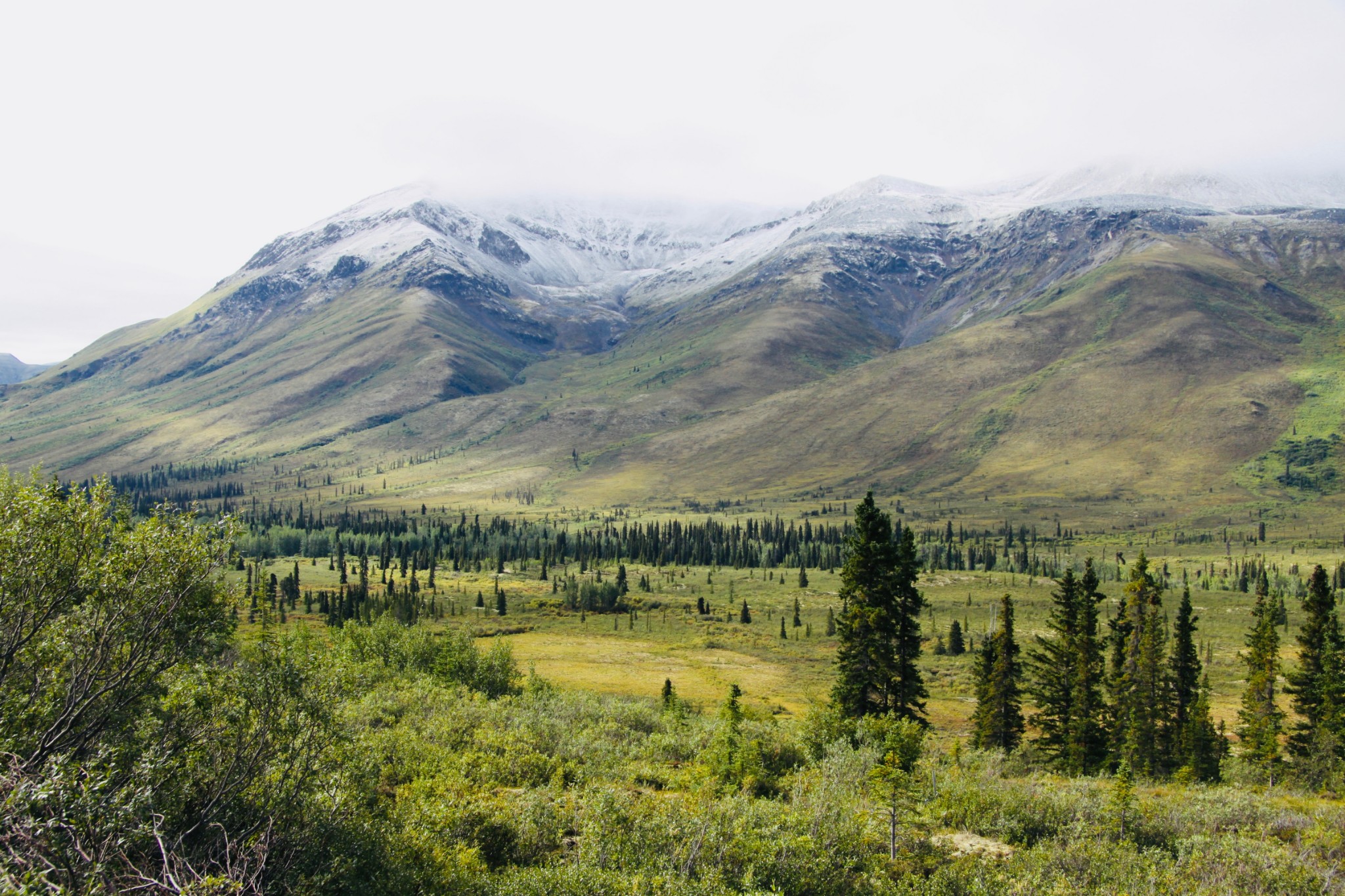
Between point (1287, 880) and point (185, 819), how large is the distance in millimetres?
27536

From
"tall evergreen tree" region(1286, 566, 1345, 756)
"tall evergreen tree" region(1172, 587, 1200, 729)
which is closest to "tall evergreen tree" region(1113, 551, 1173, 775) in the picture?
"tall evergreen tree" region(1172, 587, 1200, 729)

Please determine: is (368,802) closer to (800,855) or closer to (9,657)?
(9,657)

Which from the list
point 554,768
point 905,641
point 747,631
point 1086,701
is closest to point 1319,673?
point 1086,701

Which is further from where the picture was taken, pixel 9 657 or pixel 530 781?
pixel 530 781

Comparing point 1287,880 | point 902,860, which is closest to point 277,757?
point 902,860

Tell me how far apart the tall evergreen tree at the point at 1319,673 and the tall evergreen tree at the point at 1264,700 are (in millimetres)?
1467

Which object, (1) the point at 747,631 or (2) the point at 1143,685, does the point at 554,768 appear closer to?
(2) the point at 1143,685

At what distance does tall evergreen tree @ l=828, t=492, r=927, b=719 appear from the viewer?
127ft

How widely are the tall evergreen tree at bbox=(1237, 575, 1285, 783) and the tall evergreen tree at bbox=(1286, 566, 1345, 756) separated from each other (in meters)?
1.47

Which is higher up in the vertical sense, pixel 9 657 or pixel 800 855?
pixel 9 657

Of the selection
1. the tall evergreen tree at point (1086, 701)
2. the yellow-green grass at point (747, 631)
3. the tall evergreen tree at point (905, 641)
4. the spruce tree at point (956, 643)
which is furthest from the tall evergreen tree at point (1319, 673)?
the spruce tree at point (956, 643)

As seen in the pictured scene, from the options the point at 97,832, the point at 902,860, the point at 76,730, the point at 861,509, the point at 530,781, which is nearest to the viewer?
the point at 97,832

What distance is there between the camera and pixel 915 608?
131ft

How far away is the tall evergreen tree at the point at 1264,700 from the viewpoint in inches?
2063
